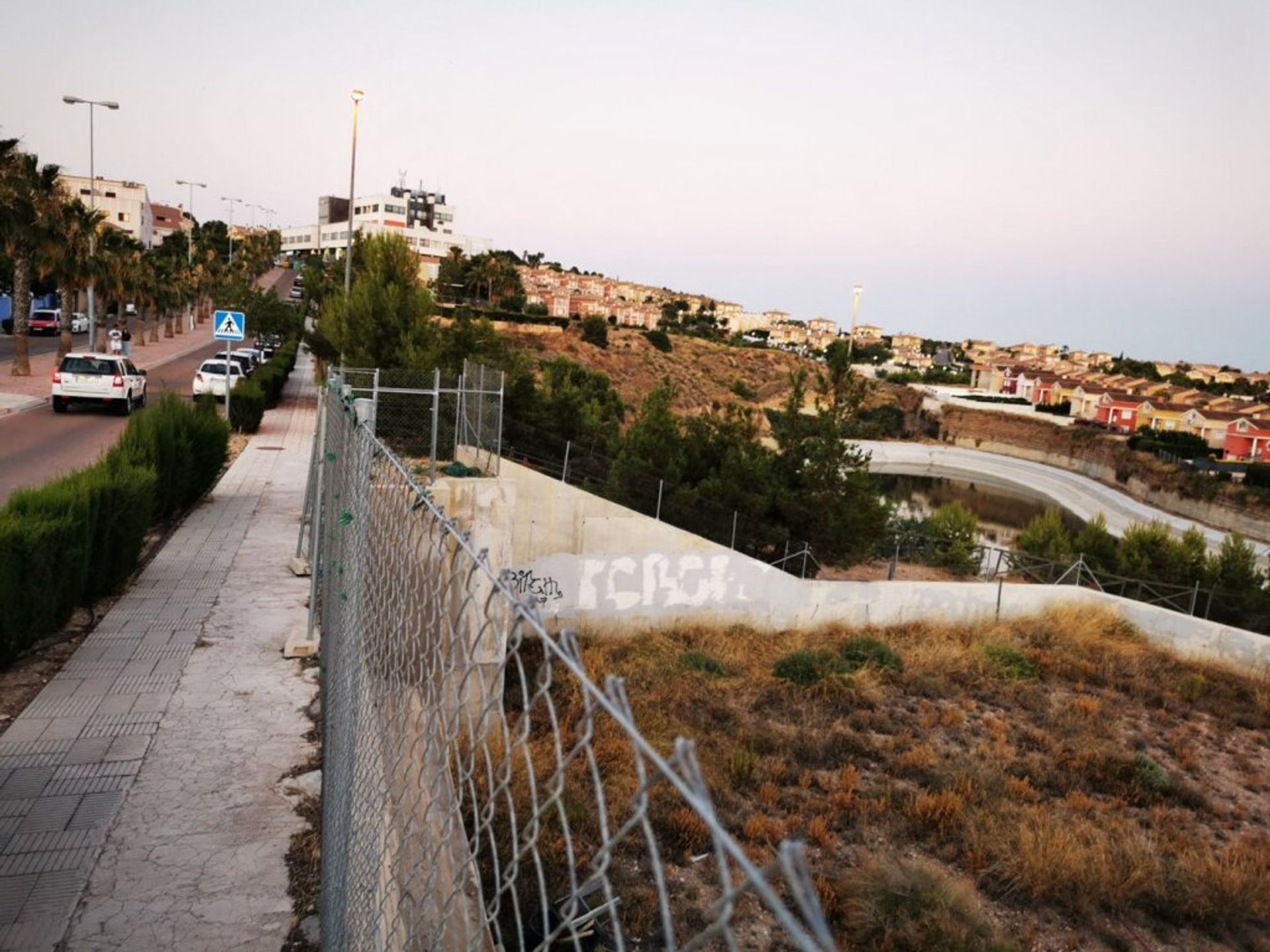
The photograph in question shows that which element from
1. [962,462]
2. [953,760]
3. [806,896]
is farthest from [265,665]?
[962,462]

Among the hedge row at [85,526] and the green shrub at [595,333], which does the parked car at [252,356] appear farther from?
the green shrub at [595,333]

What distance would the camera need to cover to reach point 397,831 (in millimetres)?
Answer: 3033

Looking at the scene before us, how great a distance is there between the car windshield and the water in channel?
112 ft

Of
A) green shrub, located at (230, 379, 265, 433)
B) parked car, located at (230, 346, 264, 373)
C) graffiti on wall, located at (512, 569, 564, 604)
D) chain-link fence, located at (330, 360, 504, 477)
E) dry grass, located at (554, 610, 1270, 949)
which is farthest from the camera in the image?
parked car, located at (230, 346, 264, 373)

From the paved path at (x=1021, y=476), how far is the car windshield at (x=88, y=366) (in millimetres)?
43911

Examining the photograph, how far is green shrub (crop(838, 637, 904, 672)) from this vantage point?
15586 mm

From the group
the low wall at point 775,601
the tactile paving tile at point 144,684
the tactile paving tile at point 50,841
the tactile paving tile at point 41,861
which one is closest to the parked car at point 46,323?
the low wall at point 775,601

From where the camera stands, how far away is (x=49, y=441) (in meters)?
16.8

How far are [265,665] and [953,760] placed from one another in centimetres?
943

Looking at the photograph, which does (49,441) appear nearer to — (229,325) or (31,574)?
(229,325)

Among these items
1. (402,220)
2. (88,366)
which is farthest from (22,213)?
(402,220)

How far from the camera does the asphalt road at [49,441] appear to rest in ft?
44.7

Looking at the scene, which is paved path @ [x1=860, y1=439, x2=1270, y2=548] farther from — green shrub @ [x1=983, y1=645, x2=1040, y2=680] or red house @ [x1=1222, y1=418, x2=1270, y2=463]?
green shrub @ [x1=983, y1=645, x2=1040, y2=680]

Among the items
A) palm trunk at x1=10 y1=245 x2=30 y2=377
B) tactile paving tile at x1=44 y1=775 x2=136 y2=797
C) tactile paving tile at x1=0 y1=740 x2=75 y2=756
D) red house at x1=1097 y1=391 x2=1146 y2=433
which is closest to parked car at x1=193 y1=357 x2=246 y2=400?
palm trunk at x1=10 y1=245 x2=30 y2=377
